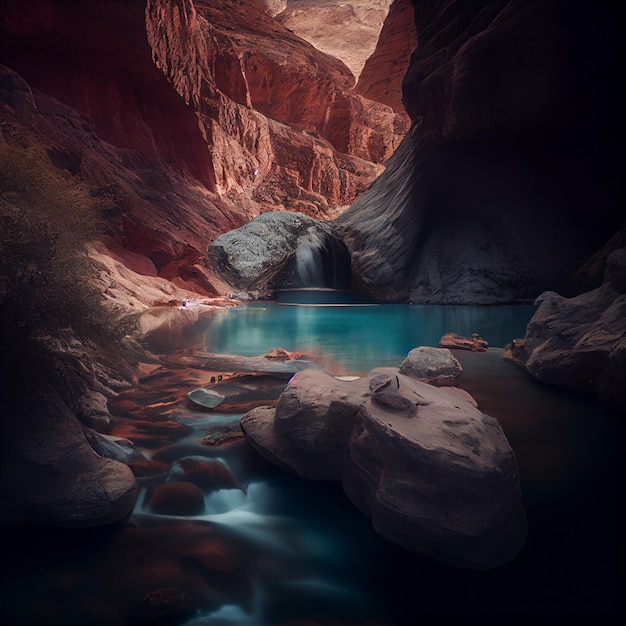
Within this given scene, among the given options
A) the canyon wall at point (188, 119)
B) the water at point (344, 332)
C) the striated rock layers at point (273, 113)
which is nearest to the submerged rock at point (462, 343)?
the water at point (344, 332)

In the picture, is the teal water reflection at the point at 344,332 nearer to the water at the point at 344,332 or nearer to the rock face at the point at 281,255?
the water at the point at 344,332

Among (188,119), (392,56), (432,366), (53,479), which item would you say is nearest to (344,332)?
(432,366)

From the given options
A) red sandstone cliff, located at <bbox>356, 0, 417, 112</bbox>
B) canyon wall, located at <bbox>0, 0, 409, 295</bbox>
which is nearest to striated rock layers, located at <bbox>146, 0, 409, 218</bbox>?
canyon wall, located at <bbox>0, 0, 409, 295</bbox>

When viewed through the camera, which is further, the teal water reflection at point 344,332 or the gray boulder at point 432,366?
the teal water reflection at point 344,332

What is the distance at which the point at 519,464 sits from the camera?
6.48 ft

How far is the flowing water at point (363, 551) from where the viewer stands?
1.41 m

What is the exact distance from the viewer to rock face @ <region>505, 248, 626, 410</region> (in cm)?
253

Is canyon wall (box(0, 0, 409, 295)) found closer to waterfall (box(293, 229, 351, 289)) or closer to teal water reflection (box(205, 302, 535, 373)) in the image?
teal water reflection (box(205, 302, 535, 373))

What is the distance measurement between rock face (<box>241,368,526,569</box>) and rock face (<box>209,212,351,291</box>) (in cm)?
526

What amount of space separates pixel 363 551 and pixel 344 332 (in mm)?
1838

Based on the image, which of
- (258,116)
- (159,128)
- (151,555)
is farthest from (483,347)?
(258,116)

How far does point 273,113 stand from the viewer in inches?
992

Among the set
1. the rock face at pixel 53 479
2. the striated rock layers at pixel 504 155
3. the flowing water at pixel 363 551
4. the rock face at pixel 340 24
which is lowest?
the flowing water at pixel 363 551

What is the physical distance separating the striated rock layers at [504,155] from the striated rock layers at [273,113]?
920 centimetres
